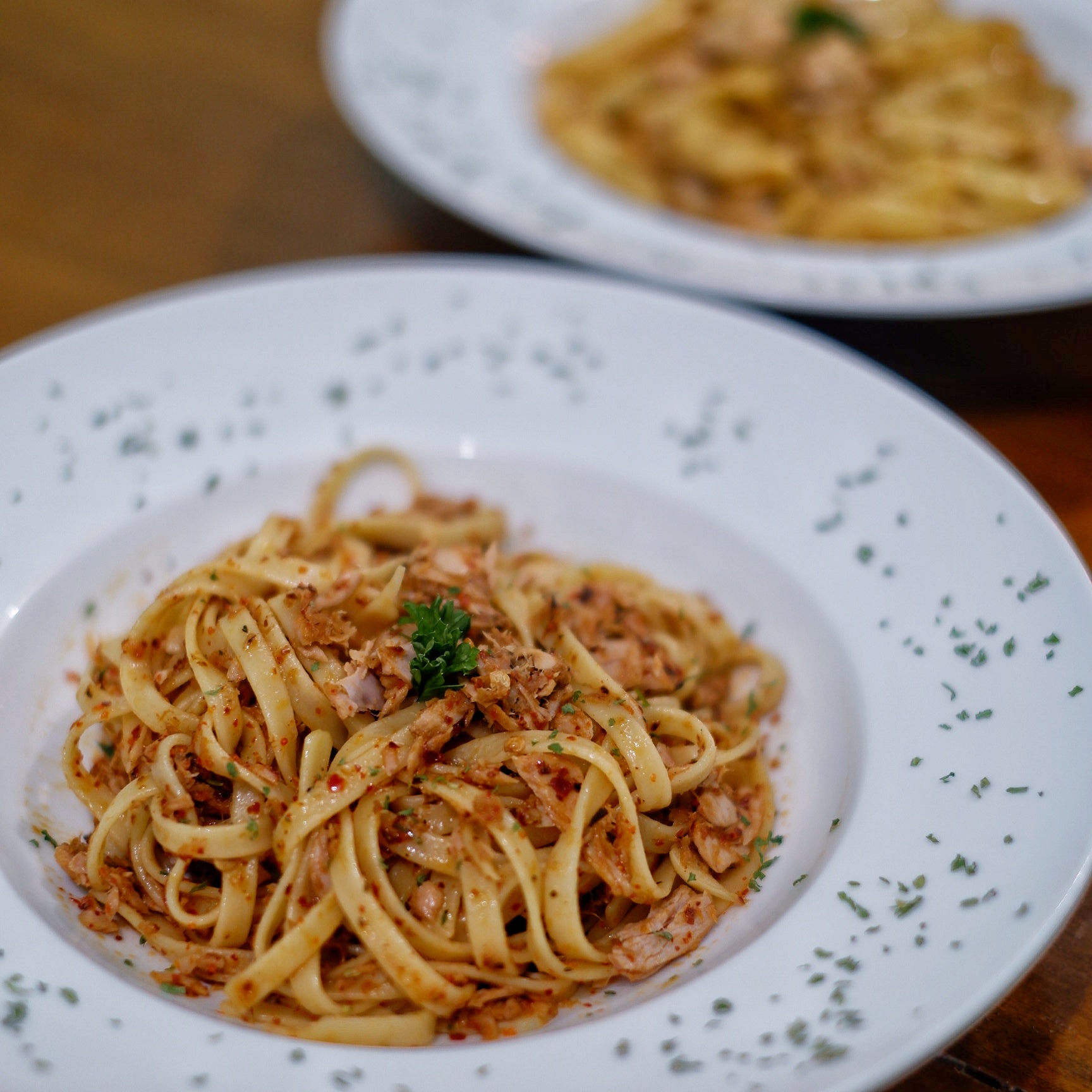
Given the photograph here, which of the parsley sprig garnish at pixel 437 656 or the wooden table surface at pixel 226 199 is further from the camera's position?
the wooden table surface at pixel 226 199

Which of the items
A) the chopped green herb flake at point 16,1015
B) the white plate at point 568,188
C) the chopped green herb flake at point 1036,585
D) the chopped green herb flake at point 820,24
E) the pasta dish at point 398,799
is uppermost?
the chopped green herb flake at point 820,24

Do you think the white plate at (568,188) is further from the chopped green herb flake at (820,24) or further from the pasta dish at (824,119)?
the chopped green herb flake at (820,24)

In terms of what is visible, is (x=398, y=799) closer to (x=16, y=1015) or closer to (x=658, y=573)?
(x=16, y=1015)

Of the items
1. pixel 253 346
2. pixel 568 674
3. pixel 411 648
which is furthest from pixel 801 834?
pixel 253 346

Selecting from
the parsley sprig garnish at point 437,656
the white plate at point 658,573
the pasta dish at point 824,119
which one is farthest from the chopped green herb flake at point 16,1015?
the pasta dish at point 824,119

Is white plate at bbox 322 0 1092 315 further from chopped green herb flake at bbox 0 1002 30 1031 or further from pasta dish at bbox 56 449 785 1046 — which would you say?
chopped green herb flake at bbox 0 1002 30 1031

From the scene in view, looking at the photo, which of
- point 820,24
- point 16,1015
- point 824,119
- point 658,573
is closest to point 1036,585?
point 658,573

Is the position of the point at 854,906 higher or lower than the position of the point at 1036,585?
lower
